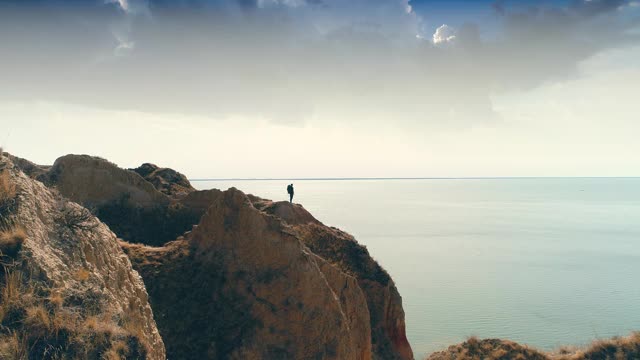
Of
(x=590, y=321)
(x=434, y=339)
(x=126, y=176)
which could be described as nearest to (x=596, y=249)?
(x=590, y=321)

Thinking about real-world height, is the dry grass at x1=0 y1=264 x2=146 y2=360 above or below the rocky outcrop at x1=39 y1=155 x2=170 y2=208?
below

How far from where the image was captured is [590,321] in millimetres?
58094

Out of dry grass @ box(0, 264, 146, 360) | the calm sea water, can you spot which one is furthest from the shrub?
the calm sea water

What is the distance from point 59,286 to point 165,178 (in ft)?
122

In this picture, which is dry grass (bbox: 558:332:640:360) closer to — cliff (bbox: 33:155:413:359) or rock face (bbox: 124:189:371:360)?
cliff (bbox: 33:155:413:359)

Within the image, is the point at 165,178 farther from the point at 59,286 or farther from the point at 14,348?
the point at 14,348

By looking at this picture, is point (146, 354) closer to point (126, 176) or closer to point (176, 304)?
point (176, 304)

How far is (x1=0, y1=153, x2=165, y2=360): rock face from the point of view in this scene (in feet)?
21.0

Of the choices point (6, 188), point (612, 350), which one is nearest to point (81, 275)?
point (6, 188)

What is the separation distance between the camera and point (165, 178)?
4269 cm

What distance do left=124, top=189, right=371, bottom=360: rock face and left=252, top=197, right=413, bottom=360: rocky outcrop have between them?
6.61m

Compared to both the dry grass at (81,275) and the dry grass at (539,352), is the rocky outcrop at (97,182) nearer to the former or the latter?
the dry grass at (81,275)

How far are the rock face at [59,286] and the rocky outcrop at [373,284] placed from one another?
19140mm

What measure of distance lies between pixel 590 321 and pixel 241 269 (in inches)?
2203
